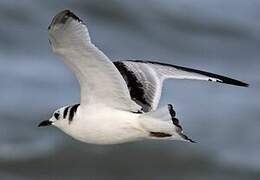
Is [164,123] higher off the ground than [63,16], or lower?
lower

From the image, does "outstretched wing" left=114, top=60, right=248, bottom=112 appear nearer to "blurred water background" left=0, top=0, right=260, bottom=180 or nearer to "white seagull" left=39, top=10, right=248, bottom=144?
"white seagull" left=39, top=10, right=248, bottom=144

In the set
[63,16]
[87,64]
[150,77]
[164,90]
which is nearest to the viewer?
[63,16]

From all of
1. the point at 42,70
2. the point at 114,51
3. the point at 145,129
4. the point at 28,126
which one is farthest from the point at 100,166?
the point at 145,129

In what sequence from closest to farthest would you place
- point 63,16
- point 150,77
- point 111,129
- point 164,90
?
point 63,16 < point 111,129 < point 150,77 < point 164,90

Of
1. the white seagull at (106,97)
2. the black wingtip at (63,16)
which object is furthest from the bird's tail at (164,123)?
the black wingtip at (63,16)

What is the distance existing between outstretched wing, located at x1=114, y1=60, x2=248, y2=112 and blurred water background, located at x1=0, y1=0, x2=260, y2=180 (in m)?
1.34

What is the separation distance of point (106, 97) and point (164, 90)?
2456mm

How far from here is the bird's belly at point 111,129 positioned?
4691mm

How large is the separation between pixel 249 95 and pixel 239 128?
37 cm

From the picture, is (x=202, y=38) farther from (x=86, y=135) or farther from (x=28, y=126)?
(x=86, y=135)

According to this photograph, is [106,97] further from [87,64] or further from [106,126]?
[87,64]

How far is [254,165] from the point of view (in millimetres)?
6566

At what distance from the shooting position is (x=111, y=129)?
4.71 metres

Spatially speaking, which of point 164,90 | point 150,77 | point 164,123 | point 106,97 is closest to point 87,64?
point 106,97
